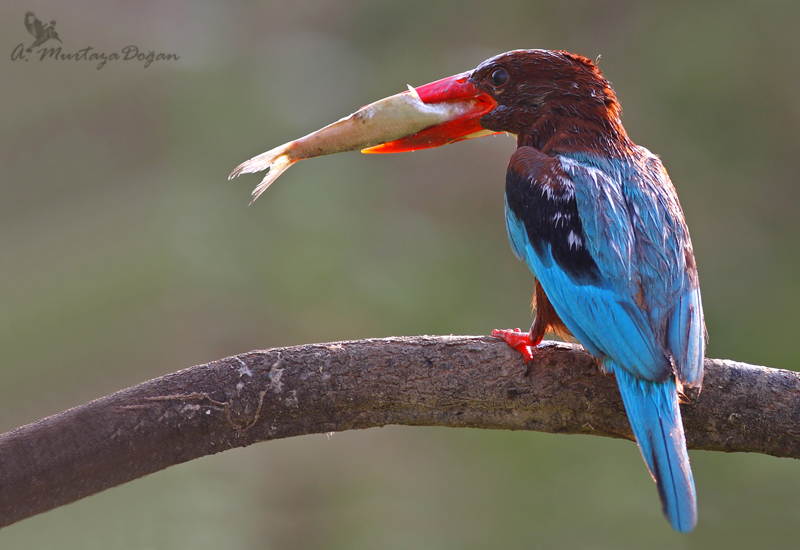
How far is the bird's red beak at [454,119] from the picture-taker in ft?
6.61

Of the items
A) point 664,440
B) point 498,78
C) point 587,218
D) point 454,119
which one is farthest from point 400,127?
point 664,440

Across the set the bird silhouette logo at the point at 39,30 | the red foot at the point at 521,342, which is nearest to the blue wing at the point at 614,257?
the red foot at the point at 521,342

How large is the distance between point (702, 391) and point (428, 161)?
152 inches

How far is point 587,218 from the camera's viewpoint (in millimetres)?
1631

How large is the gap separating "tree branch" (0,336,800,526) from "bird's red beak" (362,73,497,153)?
2.12 feet

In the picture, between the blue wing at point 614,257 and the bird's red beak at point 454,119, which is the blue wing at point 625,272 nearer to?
the blue wing at point 614,257

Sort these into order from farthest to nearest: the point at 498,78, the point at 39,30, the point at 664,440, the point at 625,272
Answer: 1. the point at 39,30
2. the point at 498,78
3. the point at 625,272
4. the point at 664,440

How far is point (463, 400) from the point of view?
1.64 metres

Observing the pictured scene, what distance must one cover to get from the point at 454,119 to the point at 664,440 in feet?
3.53

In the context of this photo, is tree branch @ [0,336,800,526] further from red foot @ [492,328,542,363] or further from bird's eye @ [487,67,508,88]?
bird's eye @ [487,67,508,88]

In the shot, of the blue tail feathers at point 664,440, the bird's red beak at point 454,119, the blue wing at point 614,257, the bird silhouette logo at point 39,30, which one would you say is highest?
the bird silhouette logo at point 39,30

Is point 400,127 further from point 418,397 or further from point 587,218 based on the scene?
point 418,397

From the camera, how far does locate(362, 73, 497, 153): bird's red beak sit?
2.02m

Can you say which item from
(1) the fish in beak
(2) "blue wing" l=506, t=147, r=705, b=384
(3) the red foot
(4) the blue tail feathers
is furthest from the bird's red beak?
(4) the blue tail feathers
